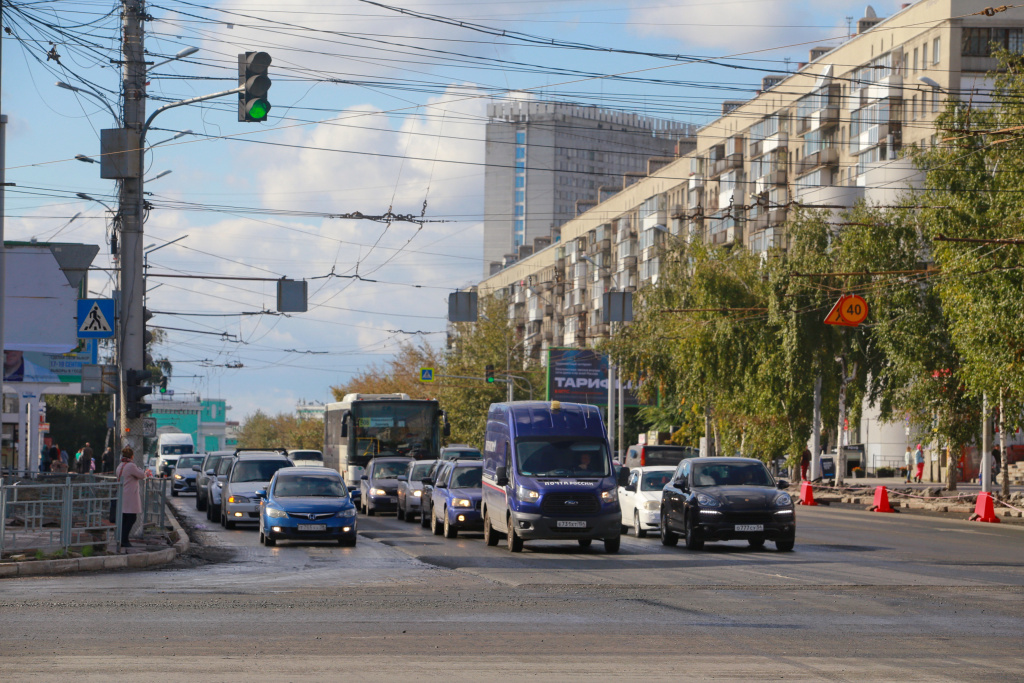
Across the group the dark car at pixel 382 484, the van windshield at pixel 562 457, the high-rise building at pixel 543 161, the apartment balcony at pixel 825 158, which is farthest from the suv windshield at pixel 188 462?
the high-rise building at pixel 543 161

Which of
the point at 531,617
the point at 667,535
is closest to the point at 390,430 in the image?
the point at 667,535

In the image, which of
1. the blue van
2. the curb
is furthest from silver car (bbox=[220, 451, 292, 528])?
the curb

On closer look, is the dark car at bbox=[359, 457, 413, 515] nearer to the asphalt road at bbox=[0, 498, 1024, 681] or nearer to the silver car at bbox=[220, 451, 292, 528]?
the silver car at bbox=[220, 451, 292, 528]

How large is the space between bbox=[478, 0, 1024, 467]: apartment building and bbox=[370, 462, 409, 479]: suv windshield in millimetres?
12640

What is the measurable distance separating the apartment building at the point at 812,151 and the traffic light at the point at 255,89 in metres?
14.2

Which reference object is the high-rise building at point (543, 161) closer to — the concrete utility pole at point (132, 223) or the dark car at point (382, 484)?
the dark car at point (382, 484)

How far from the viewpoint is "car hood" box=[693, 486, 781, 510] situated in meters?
22.4

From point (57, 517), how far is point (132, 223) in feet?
25.3

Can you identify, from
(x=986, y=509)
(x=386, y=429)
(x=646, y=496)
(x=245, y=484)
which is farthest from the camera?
(x=386, y=429)

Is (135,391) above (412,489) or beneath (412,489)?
above

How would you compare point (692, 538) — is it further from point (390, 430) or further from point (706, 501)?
point (390, 430)

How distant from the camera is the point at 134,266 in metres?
24.8

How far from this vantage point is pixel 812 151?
7288 centimetres

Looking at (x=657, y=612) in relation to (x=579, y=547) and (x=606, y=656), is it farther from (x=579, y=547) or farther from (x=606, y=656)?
(x=579, y=547)
